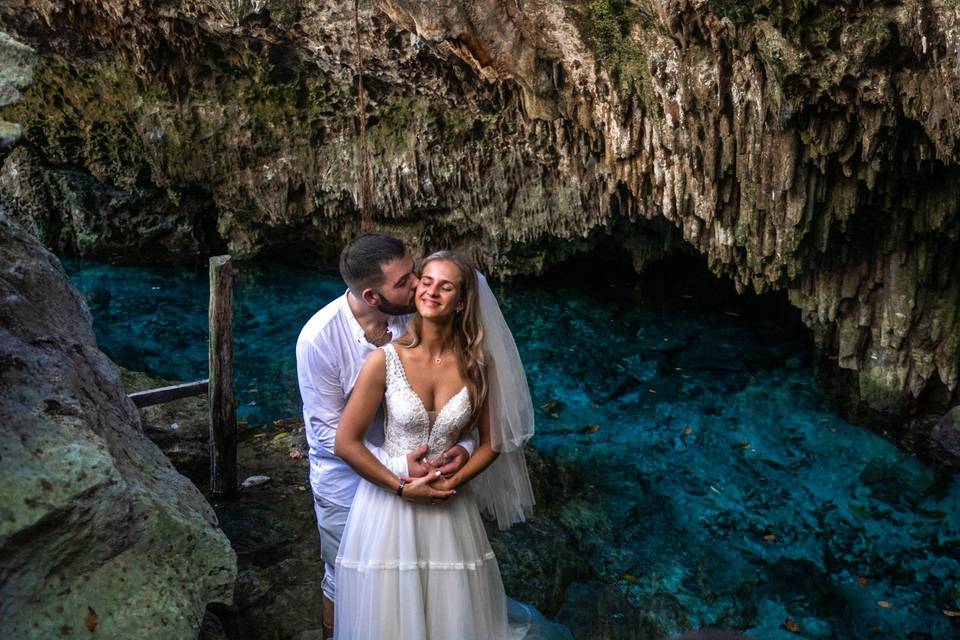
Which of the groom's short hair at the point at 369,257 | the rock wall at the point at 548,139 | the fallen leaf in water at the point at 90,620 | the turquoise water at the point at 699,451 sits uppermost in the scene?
the rock wall at the point at 548,139

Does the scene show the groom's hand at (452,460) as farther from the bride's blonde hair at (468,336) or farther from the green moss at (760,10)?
the green moss at (760,10)

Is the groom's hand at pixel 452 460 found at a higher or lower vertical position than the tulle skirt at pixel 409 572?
higher

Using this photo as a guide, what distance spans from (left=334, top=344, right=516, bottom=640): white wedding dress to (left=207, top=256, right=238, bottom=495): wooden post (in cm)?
273

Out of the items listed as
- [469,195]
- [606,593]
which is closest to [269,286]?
[469,195]

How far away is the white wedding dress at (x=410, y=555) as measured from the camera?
4.29m

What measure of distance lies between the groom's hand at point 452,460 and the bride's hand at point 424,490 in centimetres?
5

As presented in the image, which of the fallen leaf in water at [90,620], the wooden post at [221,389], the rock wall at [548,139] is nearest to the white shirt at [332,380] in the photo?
the fallen leaf in water at [90,620]

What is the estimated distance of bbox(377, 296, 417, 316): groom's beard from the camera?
4.43 m

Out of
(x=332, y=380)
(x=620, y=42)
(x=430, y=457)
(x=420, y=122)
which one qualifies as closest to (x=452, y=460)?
(x=430, y=457)

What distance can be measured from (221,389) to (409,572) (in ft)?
10.5

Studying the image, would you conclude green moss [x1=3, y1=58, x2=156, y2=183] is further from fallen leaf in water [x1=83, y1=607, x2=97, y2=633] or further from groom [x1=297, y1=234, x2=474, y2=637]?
fallen leaf in water [x1=83, y1=607, x2=97, y2=633]

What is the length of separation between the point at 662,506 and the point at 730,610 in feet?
4.94

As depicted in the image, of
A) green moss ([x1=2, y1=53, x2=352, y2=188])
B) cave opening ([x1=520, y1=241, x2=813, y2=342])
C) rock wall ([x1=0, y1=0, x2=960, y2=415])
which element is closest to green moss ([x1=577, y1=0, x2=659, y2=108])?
rock wall ([x1=0, y1=0, x2=960, y2=415])

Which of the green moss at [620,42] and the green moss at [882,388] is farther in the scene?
the green moss at [882,388]
